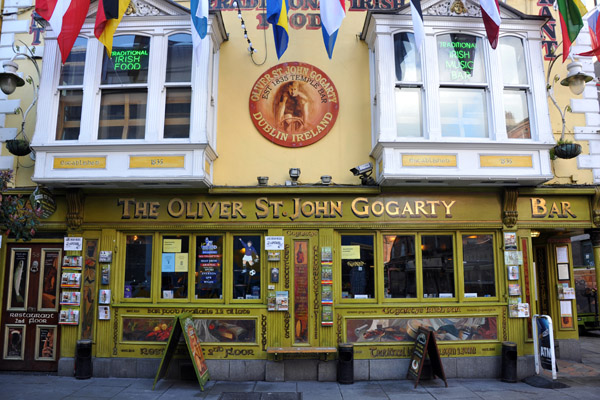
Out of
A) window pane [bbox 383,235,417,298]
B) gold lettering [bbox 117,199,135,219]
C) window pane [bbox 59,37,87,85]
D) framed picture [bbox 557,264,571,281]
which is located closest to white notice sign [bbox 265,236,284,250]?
window pane [bbox 383,235,417,298]

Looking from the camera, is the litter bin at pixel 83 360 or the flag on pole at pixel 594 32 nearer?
the litter bin at pixel 83 360

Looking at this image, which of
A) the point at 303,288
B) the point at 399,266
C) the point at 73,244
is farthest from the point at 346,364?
the point at 73,244

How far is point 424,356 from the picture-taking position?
8.21 meters

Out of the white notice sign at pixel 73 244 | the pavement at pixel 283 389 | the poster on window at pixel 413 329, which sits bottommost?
the pavement at pixel 283 389

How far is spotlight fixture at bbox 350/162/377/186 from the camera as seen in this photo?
29.7 feet

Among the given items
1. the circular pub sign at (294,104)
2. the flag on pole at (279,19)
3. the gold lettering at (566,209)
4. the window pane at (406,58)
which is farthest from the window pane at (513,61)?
the flag on pole at (279,19)

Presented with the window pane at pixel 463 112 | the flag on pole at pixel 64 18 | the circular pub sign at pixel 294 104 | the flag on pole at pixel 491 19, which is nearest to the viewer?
the flag on pole at pixel 64 18

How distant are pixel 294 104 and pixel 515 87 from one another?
466 centimetres

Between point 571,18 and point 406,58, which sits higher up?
point 571,18

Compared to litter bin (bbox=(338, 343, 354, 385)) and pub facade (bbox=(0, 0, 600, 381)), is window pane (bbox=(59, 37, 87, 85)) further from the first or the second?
litter bin (bbox=(338, 343, 354, 385))

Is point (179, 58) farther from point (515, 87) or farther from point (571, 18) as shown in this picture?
point (571, 18)

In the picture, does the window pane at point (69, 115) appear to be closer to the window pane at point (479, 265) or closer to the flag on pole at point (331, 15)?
the flag on pole at point (331, 15)

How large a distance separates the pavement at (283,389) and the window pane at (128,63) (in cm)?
603

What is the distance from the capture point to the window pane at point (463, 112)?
9.12 metres
